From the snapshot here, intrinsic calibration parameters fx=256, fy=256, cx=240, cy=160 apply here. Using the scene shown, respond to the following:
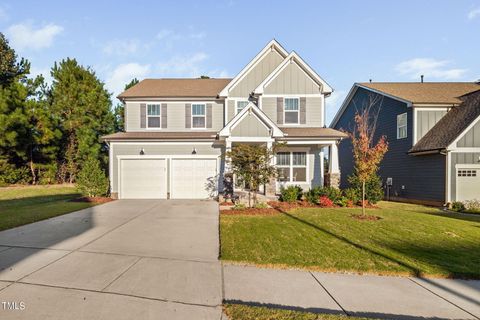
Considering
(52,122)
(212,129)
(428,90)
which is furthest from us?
(52,122)

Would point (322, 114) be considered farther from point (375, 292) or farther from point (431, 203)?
point (375, 292)

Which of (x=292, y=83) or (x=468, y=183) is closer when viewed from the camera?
(x=468, y=183)

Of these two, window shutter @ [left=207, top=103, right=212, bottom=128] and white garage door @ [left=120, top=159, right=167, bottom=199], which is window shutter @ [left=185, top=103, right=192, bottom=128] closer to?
window shutter @ [left=207, top=103, right=212, bottom=128]

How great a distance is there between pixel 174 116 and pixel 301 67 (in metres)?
8.14

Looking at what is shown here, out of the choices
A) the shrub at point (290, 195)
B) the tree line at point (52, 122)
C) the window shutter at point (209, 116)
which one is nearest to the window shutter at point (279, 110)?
the window shutter at point (209, 116)

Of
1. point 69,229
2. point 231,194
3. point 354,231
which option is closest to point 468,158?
point 354,231

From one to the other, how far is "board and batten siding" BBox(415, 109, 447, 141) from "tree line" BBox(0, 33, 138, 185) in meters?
22.9

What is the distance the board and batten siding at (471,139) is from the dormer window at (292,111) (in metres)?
8.17

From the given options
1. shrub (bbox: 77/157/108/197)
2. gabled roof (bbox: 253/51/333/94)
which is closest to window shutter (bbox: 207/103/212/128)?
gabled roof (bbox: 253/51/333/94)

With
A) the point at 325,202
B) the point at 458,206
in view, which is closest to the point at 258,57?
the point at 325,202

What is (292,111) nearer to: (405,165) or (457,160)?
(405,165)

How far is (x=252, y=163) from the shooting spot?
1050cm

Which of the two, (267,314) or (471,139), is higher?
(471,139)

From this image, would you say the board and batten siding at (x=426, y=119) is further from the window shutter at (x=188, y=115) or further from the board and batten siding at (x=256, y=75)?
the window shutter at (x=188, y=115)
